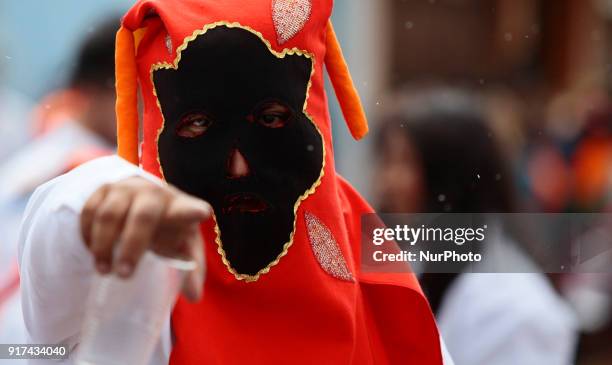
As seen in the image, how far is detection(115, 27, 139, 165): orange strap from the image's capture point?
131cm

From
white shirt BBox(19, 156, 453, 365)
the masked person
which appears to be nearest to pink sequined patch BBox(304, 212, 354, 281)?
the masked person

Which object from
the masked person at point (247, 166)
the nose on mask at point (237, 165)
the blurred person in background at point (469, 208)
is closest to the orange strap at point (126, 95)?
the masked person at point (247, 166)

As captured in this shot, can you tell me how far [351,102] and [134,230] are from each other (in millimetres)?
678

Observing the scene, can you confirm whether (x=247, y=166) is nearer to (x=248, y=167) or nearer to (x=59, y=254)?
(x=248, y=167)

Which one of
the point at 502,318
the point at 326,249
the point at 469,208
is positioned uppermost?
the point at 326,249

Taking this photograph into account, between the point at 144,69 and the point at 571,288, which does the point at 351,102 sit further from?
the point at 571,288

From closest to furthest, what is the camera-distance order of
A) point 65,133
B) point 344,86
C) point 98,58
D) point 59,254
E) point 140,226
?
point 140,226
point 59,254
point 344,86
point 98,58
point 65,133

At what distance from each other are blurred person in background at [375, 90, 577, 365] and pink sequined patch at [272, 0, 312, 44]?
418mm

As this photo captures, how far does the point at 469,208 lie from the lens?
169 cm

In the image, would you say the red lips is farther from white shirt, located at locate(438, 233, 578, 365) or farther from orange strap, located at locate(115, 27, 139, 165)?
white shirt, located at locate(438, 233, 578, 365)

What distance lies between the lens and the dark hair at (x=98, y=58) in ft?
5.26

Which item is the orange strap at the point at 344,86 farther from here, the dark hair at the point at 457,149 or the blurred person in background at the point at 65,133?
the blurred person in background at the point at 65,133

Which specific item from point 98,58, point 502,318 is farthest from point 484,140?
point 98,58

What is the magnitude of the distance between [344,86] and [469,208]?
388mm
